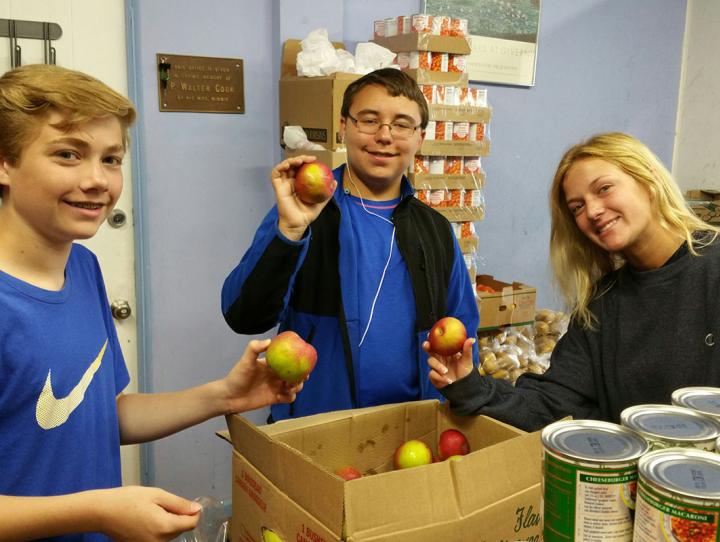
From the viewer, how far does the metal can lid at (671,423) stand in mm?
797

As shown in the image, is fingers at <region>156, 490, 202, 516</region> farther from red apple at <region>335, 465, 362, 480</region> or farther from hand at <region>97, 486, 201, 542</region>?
red apple at <region>335, 465, 362, 480</region>

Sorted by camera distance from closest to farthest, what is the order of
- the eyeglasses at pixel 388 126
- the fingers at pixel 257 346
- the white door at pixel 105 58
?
the fingers at pixel 257 346, the eyeglasses at pixel 388 126, the white door at pixel 105 58

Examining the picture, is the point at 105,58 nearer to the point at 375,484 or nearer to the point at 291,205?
the point at 291,205

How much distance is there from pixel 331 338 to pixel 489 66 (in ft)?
7.31

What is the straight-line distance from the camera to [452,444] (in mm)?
1391

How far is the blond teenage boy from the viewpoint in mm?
942

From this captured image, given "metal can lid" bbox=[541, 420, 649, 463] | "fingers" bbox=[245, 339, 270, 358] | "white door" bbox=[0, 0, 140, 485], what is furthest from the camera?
"white door" bbox=[0, 0, 140, 485]

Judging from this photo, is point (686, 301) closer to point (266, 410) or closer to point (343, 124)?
point (343, 124)

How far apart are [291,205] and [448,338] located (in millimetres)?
457

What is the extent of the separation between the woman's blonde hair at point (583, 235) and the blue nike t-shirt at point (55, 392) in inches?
41.2

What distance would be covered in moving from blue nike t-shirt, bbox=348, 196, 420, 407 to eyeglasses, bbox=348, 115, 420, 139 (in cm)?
21

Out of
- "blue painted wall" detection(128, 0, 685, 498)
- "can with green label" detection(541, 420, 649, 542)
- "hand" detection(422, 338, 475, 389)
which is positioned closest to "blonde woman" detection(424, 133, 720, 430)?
"hand" detection(422, 338, 475, 389)

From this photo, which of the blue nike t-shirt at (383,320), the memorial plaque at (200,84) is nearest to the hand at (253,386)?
the blue nike t-shirt at (383,320)

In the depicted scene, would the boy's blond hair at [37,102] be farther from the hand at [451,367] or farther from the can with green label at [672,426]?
the can with green label at [672,426]
